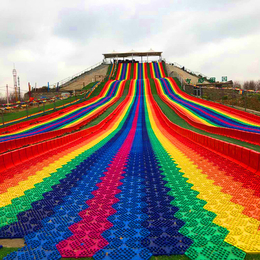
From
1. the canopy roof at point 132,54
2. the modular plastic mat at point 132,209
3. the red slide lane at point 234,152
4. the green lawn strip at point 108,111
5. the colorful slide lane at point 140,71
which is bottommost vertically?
the modular plastic mat at point 132,209

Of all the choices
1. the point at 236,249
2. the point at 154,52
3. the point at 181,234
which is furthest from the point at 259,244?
the point at 154,52

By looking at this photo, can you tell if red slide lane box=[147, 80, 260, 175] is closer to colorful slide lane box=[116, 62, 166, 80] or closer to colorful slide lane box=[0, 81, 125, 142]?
colorful slide lane box=[0, 81, 125, 142]

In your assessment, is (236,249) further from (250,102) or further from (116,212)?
(250,102)

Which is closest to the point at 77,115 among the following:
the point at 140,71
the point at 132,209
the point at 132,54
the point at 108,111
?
the point at 108,111

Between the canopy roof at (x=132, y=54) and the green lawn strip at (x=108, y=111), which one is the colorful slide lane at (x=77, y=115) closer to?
the green lawn strip at (x=108, y=111)

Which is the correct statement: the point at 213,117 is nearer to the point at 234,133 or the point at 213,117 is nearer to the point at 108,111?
the point at 234,133

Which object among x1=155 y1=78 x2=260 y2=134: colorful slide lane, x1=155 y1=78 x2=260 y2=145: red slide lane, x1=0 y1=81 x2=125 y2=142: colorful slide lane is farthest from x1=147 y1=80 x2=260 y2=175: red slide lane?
x1=0 y1=81 x2=125 y2=142: colorful slide lane

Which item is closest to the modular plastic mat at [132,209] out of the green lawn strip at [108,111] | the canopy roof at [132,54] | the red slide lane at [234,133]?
the red slide lane at [234,133]
